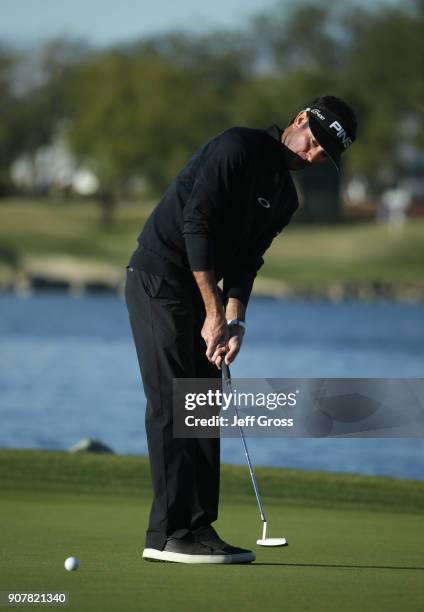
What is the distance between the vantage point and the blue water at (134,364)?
17000 millimetres

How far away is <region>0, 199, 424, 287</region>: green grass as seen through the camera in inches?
2852

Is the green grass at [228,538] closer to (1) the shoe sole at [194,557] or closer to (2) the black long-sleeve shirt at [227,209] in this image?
(1) the shoe sole at [194,557]

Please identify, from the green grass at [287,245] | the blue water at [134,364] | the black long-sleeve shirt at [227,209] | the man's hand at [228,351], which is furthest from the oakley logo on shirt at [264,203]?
the green grass at [287,245]

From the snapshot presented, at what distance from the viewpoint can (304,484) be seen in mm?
8031

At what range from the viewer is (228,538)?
5.59 m

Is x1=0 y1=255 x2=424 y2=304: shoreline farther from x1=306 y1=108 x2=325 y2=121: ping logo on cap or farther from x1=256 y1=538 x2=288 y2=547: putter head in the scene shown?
x1=306 y1=108 x2=325 y2=121: ping logo on cap

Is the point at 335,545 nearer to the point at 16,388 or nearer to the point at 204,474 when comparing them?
the point at 204,474

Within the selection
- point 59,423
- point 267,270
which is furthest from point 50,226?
point 59,423

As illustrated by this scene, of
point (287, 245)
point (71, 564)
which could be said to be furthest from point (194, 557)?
point (287, 245)

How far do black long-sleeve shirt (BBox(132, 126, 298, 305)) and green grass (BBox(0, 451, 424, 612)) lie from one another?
0.99 m

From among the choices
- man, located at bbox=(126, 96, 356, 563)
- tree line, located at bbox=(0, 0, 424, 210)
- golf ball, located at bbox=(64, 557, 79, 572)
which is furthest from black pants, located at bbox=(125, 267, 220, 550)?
tree line, located at bbox=(0, 0, 424, 210)

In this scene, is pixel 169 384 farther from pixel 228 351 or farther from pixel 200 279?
pixel 200 279

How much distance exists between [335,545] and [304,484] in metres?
2.60

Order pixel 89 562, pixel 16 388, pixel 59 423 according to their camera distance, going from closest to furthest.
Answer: pixel 89 562, pixel 59 423, pixel 16 388
